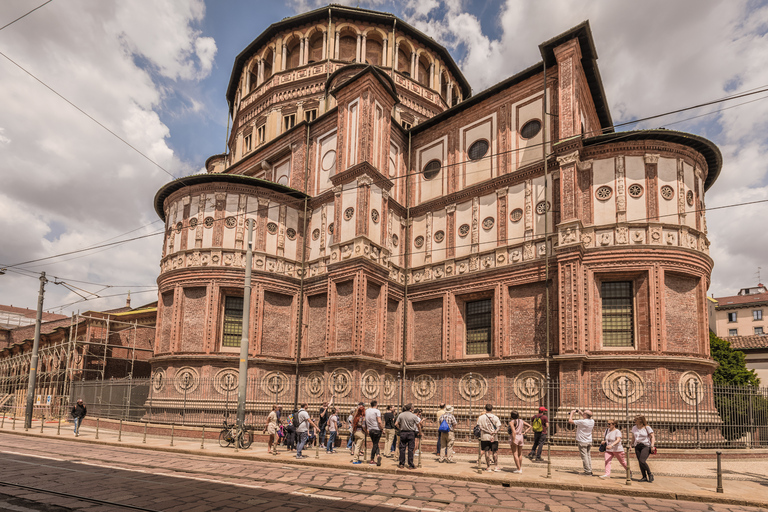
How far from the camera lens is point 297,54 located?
38.2m

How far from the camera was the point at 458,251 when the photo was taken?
25781 mm

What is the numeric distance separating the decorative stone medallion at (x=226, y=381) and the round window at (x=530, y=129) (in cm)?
1770

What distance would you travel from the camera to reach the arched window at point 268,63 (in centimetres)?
3888

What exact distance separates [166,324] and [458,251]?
50.3 ft

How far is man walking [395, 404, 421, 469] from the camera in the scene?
1398 centimetres

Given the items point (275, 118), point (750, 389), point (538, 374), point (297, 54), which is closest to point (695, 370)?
point (750, 389)

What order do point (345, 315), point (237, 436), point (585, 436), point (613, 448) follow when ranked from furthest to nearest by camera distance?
point (345, 315), point (237, 436), point (585, 436), point (613, 448)

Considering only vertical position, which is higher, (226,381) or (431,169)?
(431,169)

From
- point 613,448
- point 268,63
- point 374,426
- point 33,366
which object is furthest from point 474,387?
point 268,63

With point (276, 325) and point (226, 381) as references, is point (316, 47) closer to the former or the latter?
point (276, 325)

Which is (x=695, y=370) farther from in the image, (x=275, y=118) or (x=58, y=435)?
(x=275, y=118)

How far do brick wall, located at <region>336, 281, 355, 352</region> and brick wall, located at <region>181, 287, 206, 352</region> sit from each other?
6.85 meters

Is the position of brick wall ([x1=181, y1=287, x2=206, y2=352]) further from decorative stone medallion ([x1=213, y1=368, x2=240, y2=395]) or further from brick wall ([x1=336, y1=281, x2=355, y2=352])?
brick wall ([x1=336, y1=281, x2=355, y2=352])

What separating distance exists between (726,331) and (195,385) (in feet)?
225
